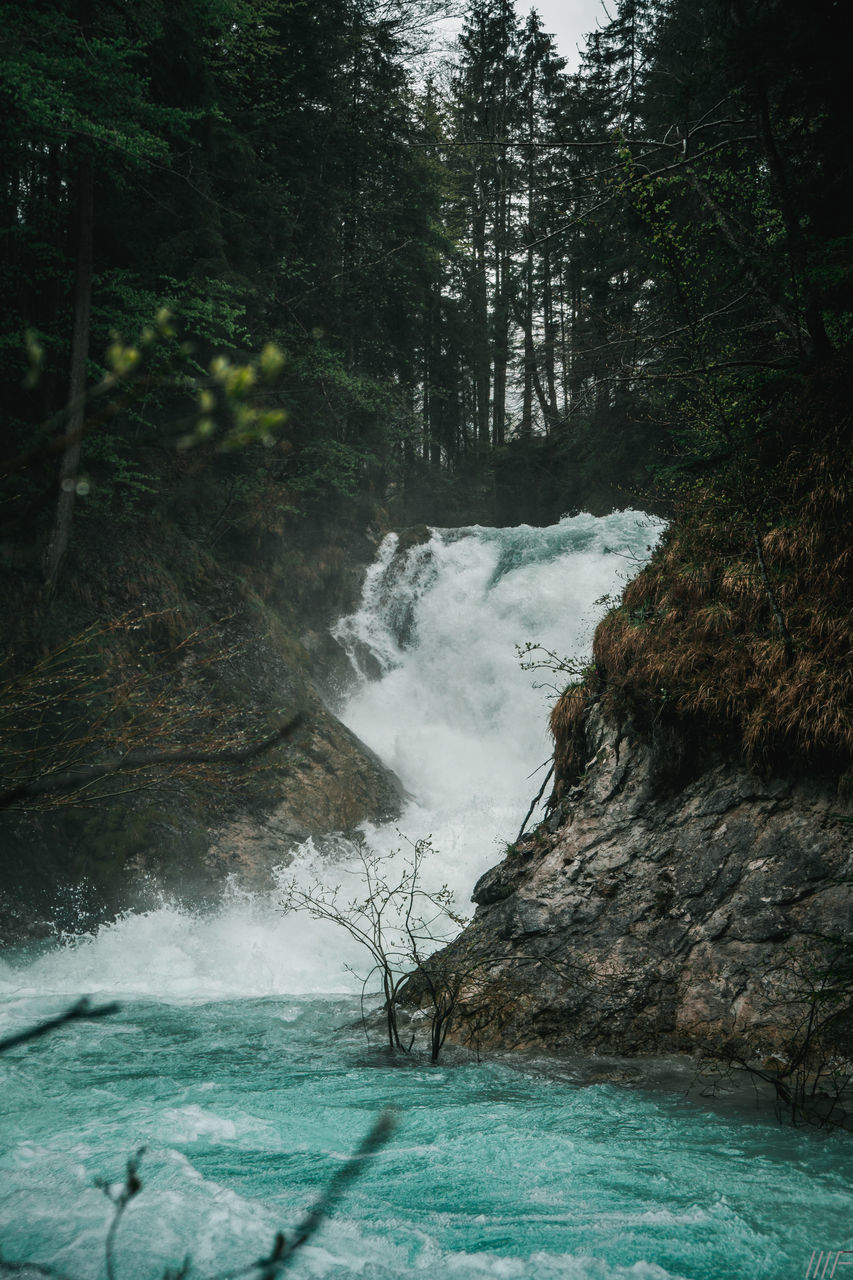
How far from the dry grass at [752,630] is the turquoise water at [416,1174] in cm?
242

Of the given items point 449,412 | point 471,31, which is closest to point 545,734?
point 449,412

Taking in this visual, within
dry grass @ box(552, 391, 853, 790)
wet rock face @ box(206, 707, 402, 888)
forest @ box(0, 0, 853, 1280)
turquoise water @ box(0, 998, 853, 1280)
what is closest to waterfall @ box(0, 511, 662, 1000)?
forest @ box(0, 0, 853, 1280)

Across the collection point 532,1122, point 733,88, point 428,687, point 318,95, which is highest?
point 318,95

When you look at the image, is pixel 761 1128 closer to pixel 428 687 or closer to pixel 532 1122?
pixel 532 1122

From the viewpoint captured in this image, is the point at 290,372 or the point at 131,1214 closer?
the point at 131,1214

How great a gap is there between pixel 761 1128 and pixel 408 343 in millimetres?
19685

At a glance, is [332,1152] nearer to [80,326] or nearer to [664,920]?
[664,920]

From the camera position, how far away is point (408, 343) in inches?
815

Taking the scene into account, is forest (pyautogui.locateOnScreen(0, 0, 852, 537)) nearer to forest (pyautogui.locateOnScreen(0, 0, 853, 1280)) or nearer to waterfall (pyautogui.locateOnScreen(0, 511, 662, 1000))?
forest (pyautogui.locateOnScreen(0, 0, 853, 1280))

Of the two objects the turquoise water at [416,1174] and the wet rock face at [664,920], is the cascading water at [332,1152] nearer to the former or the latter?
the turquoise water at [416,1174]

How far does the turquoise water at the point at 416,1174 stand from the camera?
3.17 metres

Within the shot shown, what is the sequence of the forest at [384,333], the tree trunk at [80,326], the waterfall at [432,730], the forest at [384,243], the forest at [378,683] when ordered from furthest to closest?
the tree trunk at [80,326], the waterfall at [432,730], the forest at [384,243], the forest at [384,333], the forest at [378,683]

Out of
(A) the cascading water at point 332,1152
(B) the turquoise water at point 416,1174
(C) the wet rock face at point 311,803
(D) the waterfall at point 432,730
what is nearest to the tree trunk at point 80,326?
(C) the wet rock face at point 311,803

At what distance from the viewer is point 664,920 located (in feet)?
→ 17.7
